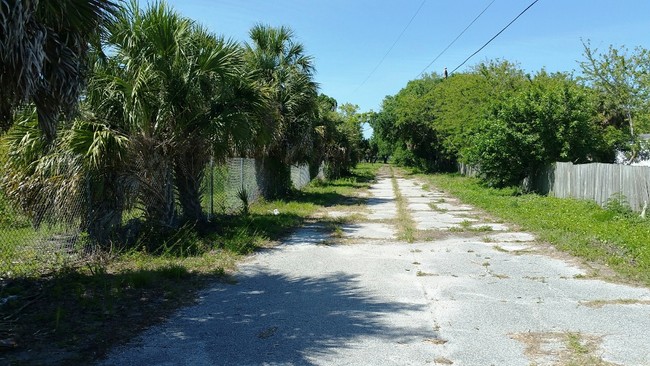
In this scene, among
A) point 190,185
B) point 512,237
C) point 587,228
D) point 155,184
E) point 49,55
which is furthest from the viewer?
point 512,237

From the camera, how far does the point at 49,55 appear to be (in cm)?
573

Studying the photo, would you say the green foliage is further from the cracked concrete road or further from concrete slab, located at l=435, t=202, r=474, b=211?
the cracked concrete road

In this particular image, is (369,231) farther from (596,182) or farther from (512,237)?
(596,182)

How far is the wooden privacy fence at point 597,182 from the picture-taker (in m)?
13.9

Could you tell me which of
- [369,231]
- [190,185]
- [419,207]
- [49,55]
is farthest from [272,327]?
[419,207]

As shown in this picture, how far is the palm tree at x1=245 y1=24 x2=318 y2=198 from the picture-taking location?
1962 cm

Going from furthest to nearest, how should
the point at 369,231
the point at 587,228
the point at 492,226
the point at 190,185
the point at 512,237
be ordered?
1. the point at 492,226
2. the point at 369,231
3. the point at 512,237
4. the point at 587,228
5. the point at 190,185

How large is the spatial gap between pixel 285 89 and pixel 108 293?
46.3ft

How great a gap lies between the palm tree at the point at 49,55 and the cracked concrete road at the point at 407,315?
2.62 metres

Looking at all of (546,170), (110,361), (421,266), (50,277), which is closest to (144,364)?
(110,361)

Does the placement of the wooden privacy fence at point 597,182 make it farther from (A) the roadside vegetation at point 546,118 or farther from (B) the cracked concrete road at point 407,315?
(B) the cracked concrete road at point 407,315

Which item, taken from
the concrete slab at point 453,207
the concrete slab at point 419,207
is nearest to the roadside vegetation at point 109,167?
the concrete slab at point 419,207

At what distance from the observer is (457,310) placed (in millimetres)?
6492

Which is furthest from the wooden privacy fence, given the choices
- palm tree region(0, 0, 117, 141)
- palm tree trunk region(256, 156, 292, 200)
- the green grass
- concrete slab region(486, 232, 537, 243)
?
palm tree region(0, 0, 117, 141)
